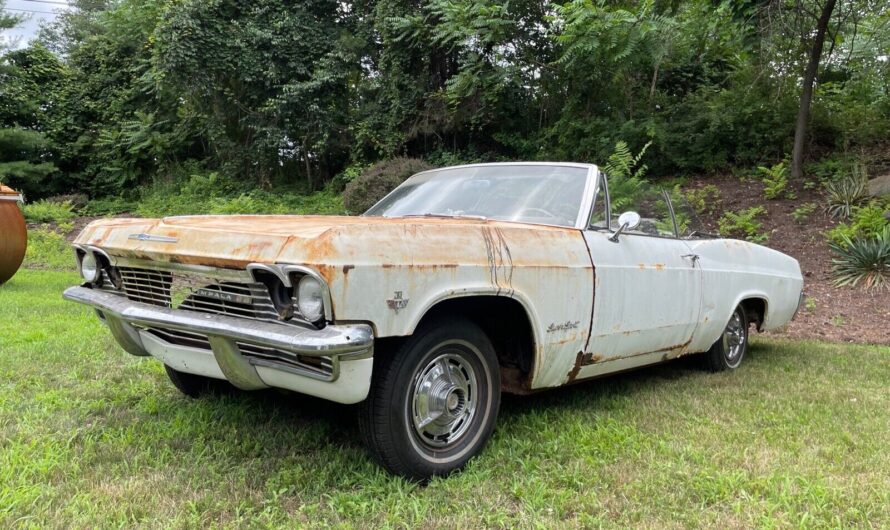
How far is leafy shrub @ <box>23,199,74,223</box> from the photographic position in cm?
1698

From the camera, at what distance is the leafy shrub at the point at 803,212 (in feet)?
33.6

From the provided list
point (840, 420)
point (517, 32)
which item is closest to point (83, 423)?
point (840, 420)

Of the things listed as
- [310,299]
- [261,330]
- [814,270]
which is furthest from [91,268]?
[814,270]

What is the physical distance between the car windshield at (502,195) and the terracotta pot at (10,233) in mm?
6442

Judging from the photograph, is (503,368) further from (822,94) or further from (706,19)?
(822,94)

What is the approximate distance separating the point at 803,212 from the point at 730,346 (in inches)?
259

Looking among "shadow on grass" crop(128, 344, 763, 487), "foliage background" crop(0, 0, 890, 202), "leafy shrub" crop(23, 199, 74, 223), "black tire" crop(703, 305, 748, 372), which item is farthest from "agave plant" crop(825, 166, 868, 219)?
"leafy shrub" crop(23, 199, 74, 223)

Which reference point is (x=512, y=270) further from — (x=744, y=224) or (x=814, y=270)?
(x=744, y=224)

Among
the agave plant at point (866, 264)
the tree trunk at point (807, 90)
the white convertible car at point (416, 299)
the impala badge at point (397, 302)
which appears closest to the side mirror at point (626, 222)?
the white convertible car at point (416, 299)

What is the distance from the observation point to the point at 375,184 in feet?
38.9

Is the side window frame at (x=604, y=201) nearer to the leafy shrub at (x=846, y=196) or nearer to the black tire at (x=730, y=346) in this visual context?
the black tire at (x=730, y=346)

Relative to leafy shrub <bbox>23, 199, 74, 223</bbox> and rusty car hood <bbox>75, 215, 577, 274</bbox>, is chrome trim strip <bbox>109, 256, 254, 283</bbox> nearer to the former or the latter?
rusty car hood <bbox>75, 215, 577, 274</bbox>

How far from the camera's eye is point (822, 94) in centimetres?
1259

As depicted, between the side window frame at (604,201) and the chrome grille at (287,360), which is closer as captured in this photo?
the chrome grille at (287,360)
